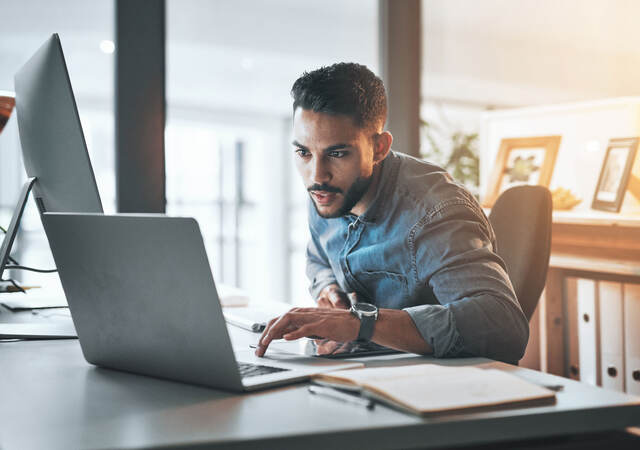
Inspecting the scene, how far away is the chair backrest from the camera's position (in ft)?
4.99

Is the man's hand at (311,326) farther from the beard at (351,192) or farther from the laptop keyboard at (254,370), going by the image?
the beard at (351,192)

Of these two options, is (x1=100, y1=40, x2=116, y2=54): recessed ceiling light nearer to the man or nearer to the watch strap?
the man

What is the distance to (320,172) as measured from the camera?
4.46ft

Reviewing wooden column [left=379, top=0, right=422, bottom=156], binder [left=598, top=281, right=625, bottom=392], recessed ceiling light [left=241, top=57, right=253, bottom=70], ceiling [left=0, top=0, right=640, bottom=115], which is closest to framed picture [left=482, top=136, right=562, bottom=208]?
ceiling [left=0, top=0, right=640, bottom=115]

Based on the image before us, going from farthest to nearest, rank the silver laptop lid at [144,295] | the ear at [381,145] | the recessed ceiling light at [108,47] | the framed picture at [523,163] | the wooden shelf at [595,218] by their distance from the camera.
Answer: the framed picture at [523,163] < the recessed ceiling light at [108,47] < the wooden shelf at [595,218] < the ear at [381,145] < the silver laptop lid at [144,295]

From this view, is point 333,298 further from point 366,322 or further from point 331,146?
point 366,322

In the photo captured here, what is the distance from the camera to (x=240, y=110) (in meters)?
6.58

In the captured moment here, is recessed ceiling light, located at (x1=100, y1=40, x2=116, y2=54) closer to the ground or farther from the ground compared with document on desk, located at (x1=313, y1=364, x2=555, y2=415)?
farther from the ground

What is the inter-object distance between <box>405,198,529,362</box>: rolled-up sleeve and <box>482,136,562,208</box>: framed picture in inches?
51.8

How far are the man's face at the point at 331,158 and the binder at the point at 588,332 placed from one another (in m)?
1.28

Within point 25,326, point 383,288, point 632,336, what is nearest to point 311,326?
point 383,288

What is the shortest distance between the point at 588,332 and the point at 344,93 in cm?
146

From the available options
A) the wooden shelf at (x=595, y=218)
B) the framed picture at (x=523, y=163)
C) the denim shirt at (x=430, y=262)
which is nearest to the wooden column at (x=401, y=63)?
the framed picture at (x=523, y=163)

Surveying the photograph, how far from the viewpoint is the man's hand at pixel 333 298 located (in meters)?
1.52
